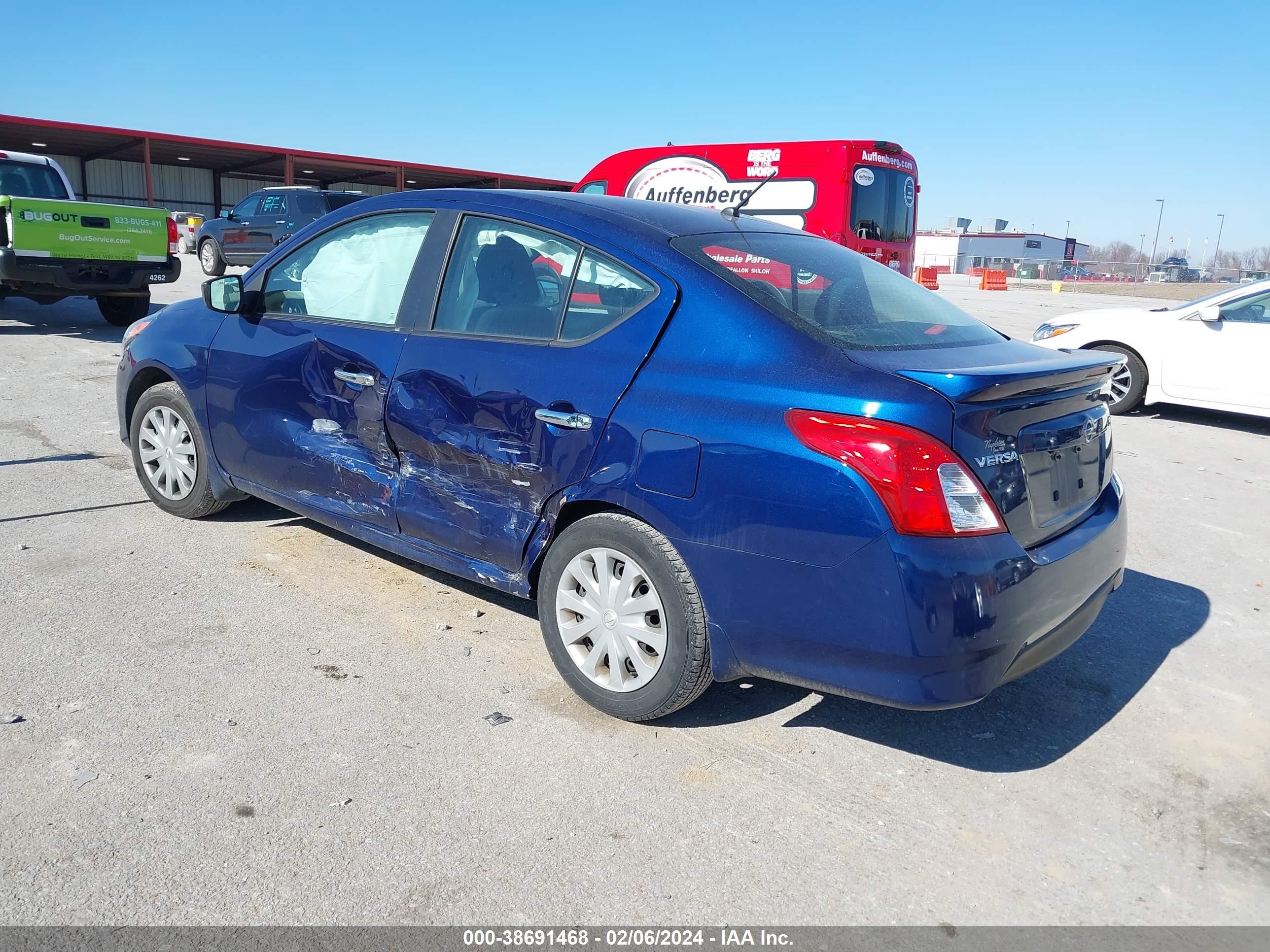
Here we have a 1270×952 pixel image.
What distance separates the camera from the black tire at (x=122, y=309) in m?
12.7

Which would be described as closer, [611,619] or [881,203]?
[611,619]

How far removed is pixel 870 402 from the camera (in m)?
2.77

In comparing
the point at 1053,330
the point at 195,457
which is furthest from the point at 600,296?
the point at 1053,330

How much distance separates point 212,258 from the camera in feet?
70.4

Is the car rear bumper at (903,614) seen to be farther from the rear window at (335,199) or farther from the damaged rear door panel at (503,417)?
the rear window at (335,199)

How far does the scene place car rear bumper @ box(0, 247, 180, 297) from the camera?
10.5 metres

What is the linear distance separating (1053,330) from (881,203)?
453 centimetres

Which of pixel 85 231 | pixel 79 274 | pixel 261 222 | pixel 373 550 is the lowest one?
pixel 373 550

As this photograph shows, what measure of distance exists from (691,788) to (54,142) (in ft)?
148

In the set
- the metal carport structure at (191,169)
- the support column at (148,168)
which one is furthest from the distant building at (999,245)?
the support column at (148,168)

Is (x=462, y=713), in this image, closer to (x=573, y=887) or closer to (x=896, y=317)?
(x=573, y=887)

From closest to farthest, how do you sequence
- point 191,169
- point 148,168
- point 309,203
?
point 309,203, point 148,168, point 191,169

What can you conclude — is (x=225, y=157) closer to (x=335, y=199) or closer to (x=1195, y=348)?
(x=335, y=199)

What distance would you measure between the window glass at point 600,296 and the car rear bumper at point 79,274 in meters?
9.44
